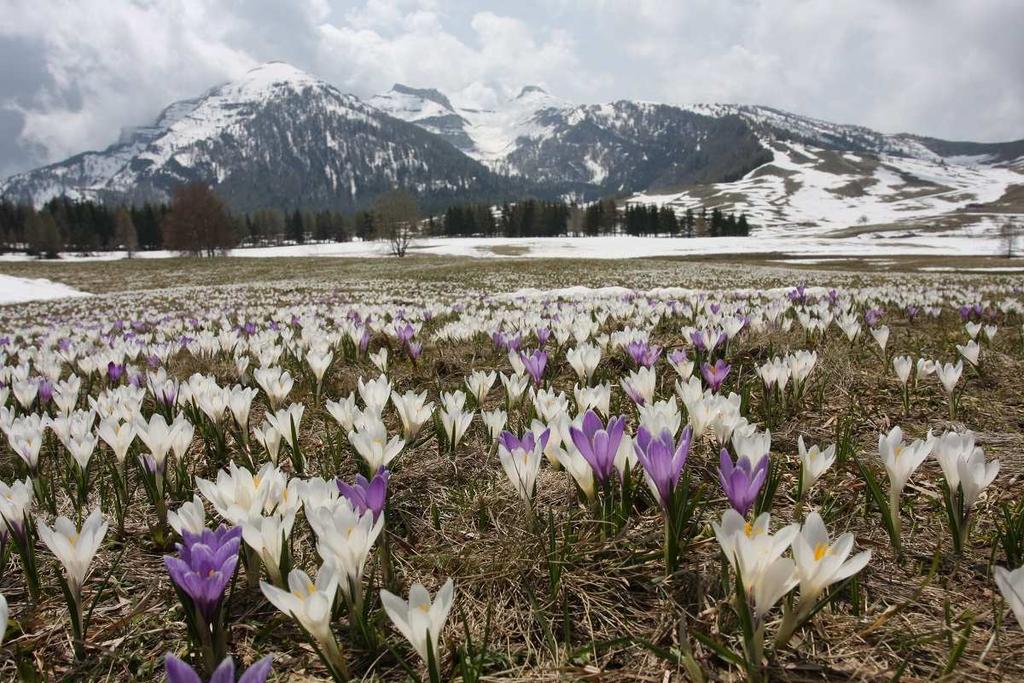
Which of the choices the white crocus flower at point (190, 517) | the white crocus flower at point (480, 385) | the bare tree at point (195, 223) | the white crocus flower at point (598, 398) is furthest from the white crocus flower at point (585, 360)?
the bare tree at point (195, 223)

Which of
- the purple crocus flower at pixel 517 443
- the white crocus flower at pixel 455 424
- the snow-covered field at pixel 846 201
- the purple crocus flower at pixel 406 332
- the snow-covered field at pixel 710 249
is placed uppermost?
the snow-covered field at pixel 846 201

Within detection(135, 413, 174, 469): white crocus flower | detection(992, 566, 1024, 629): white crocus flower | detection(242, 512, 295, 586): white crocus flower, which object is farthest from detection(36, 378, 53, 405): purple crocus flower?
detection(992, 566, 1024, 629): white crocus flower

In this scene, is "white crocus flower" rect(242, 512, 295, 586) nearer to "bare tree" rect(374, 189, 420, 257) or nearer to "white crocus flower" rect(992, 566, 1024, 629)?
"white crocus flower" rect(992, 566, 1024, 629)

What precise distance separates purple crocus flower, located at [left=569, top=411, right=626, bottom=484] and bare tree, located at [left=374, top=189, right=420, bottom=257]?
70.1m

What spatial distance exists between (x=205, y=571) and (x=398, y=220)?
238 ft

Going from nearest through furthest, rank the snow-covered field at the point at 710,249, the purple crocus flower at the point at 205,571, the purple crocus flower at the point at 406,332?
the purple crocus flower at the point at 205,571 < the purple crocus flower at the point at 406,332 < the snow-covered field at the point at 710,249

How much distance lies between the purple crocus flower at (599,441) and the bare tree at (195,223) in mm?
90438

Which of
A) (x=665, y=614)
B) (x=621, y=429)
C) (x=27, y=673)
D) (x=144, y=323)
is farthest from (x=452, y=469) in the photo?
(x=144, y=323)

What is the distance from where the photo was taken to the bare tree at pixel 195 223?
7856 centimetres

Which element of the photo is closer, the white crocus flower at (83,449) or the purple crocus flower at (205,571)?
the purple crocus flower at (205,571)

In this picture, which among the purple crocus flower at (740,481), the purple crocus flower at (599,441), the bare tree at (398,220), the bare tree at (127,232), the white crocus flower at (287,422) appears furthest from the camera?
the bare tree at (127,232)

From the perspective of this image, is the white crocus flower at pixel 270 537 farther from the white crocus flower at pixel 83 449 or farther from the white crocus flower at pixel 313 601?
the white crocus flower at pixel 83 449

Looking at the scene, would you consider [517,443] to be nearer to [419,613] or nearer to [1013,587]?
[419,613]

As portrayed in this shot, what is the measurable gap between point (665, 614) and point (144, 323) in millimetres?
8725
